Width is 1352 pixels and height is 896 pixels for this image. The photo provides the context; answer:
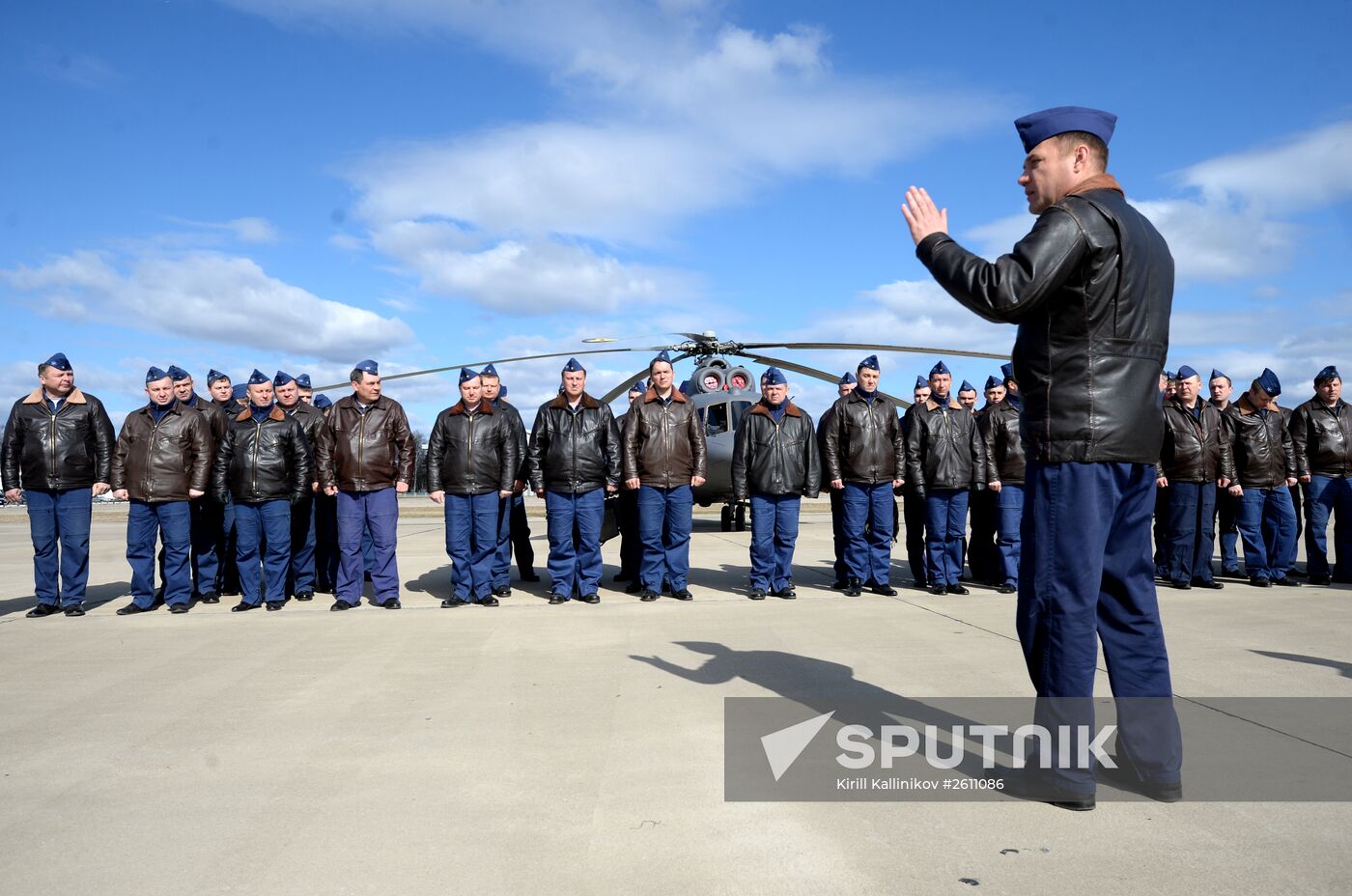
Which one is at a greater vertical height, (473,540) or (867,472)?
(867,472)

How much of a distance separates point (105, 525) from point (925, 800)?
23.2 metres

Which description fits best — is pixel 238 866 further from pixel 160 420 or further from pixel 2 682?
pixel 160 420

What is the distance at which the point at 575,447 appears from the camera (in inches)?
321

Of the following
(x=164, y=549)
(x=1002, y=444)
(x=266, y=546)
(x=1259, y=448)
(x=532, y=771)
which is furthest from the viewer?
(x=1259, y=448)

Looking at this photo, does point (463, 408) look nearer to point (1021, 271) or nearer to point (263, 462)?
point (263, 462)

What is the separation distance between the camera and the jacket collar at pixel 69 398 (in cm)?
759

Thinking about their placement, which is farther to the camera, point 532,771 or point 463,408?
point 463,408

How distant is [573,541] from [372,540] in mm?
1729

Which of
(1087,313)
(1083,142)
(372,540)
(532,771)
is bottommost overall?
(532,771)

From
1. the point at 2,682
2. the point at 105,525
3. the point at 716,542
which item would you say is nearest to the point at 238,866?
the point at 2,682

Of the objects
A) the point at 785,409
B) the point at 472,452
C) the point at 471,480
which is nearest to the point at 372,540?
the point at 471,480

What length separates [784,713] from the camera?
157 inches

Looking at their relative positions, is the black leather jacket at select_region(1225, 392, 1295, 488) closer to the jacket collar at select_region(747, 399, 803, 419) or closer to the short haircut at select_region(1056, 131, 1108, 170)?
the jacket collar at select_region(747, 399, 803, 419)

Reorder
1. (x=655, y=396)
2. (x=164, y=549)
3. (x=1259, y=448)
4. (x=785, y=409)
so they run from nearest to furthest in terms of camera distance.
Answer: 1. (x=164, y=549)
2. (x=655, y=396)
3. (x=785, y=409)
4. (x=1259, y=448)
